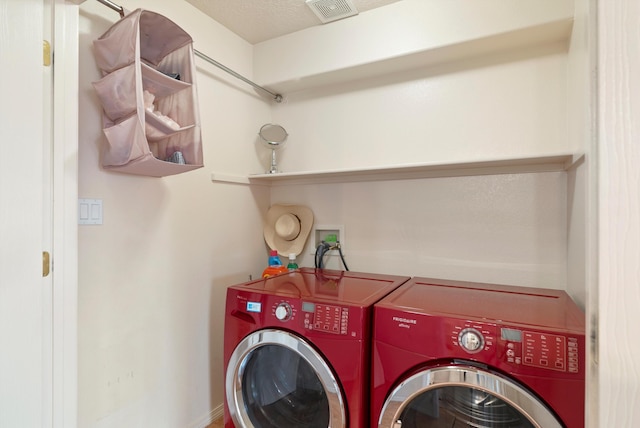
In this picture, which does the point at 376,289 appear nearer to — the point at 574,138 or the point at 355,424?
the point at 355,424

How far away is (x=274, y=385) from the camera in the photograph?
1.47 m

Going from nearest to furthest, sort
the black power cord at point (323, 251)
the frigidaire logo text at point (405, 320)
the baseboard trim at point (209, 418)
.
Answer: the frigidaire logo text at point (405, 320)
the baseboard trim at point (209, 418)
the black power cord at point (323, 251)

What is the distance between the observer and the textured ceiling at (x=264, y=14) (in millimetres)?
1733

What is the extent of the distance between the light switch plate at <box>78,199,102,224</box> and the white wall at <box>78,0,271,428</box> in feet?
0.09

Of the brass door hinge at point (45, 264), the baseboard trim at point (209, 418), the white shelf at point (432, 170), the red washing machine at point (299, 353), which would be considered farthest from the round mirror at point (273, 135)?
the baseboard trim at point (209, 418)

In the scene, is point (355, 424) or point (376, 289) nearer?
point (355, 424)

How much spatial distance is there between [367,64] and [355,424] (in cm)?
178

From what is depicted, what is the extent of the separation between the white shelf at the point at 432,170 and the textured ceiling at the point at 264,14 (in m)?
0.91

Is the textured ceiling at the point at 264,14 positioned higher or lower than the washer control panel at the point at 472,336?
higher

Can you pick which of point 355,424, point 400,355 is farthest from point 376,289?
point 355,424

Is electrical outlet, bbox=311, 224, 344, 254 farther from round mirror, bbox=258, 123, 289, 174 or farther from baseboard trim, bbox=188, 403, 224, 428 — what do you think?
baseboard trim, bbox=188, 403, 224, 428

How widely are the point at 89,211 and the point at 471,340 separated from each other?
149 cm

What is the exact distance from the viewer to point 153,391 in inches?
59.8
